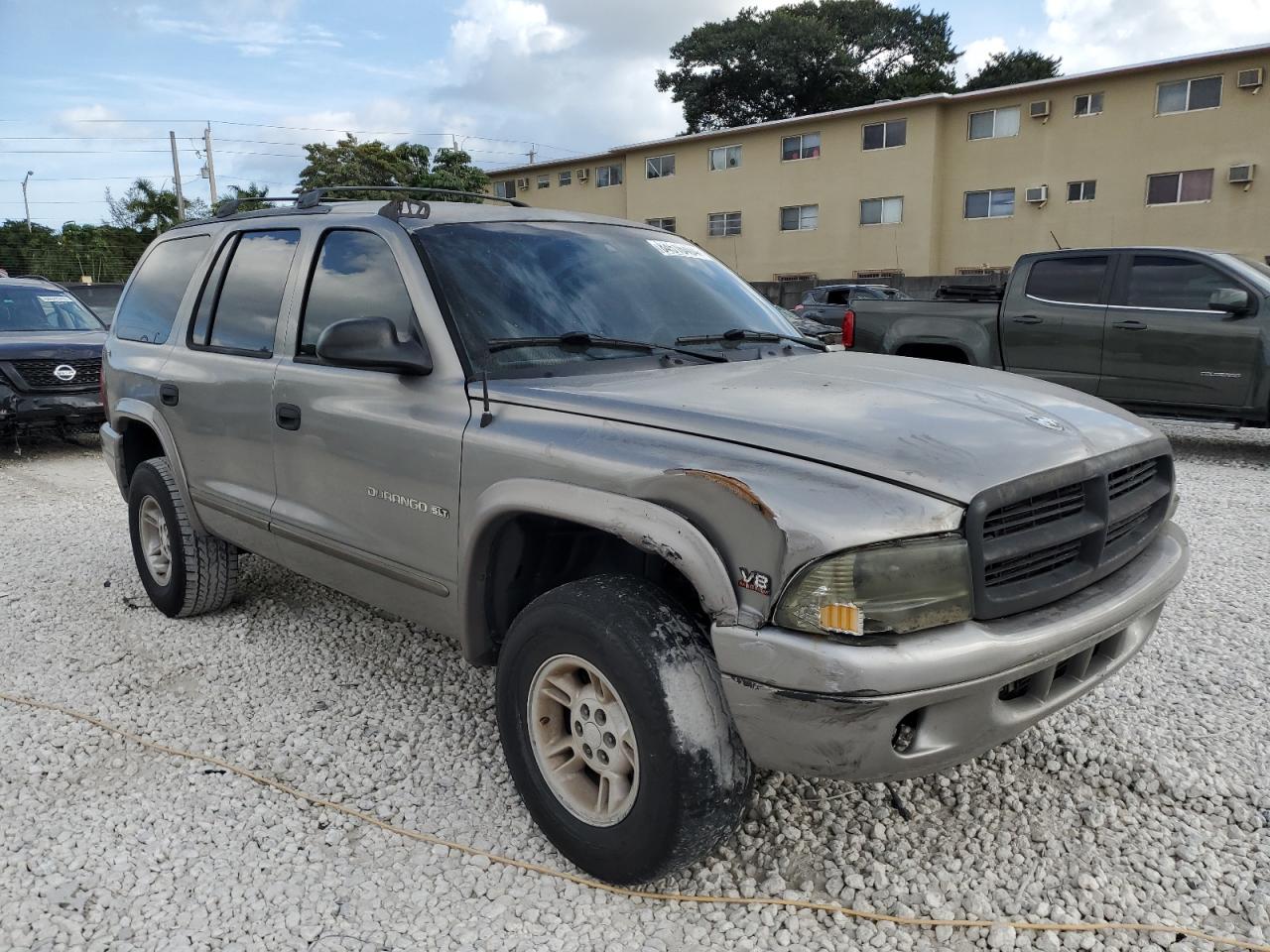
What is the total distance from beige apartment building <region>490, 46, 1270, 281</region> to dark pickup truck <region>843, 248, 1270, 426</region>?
16.4m

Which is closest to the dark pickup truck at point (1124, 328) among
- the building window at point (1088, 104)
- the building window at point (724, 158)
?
the building window at point (1088, 104)

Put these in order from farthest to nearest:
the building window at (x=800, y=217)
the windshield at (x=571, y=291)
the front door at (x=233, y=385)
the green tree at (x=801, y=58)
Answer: the green tree at (x=801, y=58)
the building window at (x=800, y=217)
the front door at (x=233, y=385)
the windshield at (x=571, y=291)

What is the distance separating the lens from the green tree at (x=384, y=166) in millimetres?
40031

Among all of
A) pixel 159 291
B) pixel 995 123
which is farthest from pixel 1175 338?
pixel 995 123

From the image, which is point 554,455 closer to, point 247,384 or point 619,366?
point 619,366

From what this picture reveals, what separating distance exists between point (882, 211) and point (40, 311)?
2661 centimetres

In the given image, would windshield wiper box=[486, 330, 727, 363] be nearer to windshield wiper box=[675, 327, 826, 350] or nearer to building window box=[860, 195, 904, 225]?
windshield wiper box=[675, 327, 826, 350]

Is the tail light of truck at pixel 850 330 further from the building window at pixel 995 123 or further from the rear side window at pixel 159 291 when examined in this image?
the building window at pixel 995 123

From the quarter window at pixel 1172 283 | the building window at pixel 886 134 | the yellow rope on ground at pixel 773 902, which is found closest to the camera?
the yellow rope on ground at pixel 773 902

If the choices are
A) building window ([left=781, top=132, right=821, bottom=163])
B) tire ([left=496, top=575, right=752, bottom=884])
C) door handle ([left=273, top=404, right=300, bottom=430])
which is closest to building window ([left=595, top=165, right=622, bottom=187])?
building window ([left=781, top=132, right=821, bottom=163])

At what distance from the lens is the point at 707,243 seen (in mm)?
35375

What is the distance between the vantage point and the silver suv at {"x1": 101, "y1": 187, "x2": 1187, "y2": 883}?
6.79ft

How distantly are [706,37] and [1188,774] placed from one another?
49862 mm

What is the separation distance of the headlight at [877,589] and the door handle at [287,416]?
2.14m
